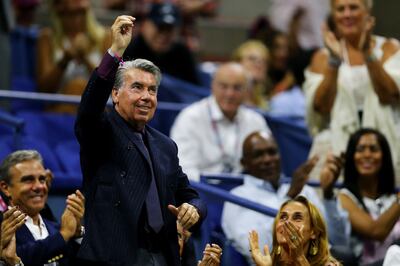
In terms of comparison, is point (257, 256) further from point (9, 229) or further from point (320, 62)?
point (320, 62)

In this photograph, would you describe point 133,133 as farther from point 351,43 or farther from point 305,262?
point 351,43

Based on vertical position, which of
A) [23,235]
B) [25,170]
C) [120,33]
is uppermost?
[120,33]

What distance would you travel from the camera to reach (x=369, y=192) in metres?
7.85

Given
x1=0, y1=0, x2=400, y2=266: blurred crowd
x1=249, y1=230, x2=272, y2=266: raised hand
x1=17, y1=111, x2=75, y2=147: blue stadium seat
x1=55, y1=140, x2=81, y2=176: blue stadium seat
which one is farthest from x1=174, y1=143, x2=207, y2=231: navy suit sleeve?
x1=17, y1=111, x2=75, y2=147: blue stadium seat

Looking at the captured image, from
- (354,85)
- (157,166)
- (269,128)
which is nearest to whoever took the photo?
(157,166)

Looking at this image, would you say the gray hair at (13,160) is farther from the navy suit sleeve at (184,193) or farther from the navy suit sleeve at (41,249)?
the navy suit sleeve at (184,193)

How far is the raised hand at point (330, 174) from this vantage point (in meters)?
7.55

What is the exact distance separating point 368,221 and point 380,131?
2.88 ft

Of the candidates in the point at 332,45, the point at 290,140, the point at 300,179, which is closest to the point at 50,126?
the point at 290,140

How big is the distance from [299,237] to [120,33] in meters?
1.47

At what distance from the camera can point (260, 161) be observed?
25.6 feet

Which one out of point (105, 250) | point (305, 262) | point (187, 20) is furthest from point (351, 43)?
point (187, 20)

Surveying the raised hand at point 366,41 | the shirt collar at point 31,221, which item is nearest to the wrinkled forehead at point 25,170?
the shirt collar at point 31,221

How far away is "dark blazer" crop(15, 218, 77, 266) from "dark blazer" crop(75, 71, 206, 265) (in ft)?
2.44
